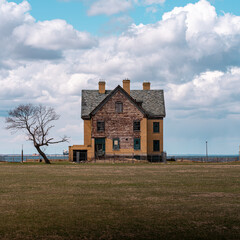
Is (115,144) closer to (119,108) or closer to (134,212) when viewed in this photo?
(119,108)

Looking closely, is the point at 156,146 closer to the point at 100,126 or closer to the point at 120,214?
the point at 100,126

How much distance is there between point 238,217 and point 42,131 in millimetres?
53057

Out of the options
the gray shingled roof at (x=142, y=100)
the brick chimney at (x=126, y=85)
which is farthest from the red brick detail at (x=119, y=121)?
the brick chimney at (x=126, y=85)

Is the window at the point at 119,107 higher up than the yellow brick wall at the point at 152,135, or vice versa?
the window at the point at 119,107

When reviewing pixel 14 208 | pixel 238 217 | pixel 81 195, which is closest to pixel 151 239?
pixel 238 217

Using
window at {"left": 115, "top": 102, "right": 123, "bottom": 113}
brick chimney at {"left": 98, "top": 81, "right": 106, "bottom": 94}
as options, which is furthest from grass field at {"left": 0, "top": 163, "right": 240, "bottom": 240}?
brick chimney at {"left": 98, "top": 81, "right": 106, "bottom": 94}

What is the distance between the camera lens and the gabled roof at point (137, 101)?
217ft

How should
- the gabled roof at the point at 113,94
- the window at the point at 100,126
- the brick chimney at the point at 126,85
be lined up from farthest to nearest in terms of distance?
the brick chimney at the point at 126,85
the window at the point at 100,126
the gabled roof at the point at 113,94

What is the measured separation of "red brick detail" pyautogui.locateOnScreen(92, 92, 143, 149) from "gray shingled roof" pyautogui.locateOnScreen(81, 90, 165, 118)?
7.82 ft

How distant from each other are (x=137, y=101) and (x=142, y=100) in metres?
2.43

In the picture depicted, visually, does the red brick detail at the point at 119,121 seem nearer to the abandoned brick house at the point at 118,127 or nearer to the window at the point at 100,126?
the abandoned brick house at the point at 118,127

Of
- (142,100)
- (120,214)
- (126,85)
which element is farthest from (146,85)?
(120,214)

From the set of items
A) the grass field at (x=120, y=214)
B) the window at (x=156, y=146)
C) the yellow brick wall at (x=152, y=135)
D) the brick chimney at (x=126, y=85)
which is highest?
the brick chimney at (x=126, y=85)

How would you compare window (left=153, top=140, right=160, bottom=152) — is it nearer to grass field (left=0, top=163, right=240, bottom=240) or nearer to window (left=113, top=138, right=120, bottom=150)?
window (left=113, top=138, right=120, bottom=150)
